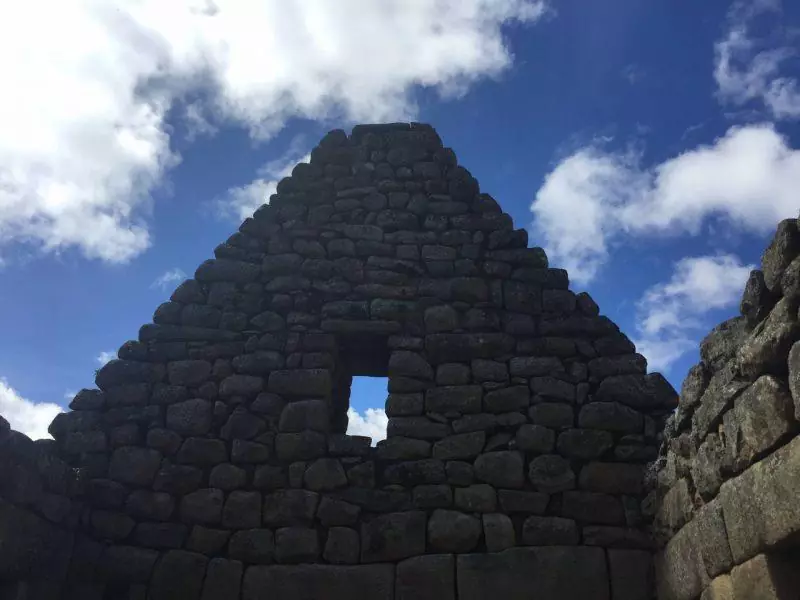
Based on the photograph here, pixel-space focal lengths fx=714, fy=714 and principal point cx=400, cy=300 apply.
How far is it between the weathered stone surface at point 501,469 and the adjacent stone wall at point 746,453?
107cm

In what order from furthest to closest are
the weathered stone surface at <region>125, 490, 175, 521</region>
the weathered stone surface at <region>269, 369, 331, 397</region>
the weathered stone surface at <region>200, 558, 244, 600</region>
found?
the weathered stone surface at <region>269, 369, 331, 397</region>, the weathered stone surface at <region>125, 490, 175, 521</region>, the weathered stone surface at <region>200, 558, 244, 600</region>

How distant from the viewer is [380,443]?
5.27m

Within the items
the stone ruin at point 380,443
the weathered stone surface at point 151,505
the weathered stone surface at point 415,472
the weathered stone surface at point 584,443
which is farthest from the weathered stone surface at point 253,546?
the weathered stone surface at point 584,443

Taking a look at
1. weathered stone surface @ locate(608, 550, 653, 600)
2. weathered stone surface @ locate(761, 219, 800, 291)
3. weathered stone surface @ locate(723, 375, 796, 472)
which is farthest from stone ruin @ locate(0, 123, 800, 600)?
weathered stone surface @ locate(761, 219, 800, 291)

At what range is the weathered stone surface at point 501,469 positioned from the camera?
505 cm

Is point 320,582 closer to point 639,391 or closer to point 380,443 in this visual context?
point 380,443

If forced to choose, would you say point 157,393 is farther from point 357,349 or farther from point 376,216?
point 376,216

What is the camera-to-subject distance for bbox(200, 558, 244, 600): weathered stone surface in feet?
15.7

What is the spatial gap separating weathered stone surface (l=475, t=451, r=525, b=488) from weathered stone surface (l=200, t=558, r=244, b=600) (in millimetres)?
1778

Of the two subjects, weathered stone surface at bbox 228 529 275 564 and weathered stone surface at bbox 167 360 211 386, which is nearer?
weathered stone surface at bbox 228 529 275 564

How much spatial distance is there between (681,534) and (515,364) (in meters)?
1.74

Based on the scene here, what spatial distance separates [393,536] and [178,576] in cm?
149

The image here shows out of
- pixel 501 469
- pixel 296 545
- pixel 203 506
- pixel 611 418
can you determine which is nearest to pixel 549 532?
pixel 501 469

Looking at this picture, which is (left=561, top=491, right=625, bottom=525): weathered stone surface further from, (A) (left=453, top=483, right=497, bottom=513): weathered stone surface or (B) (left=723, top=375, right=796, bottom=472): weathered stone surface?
(B) (left=723, top=375, right=796, bottom=472): weathered stone surface
